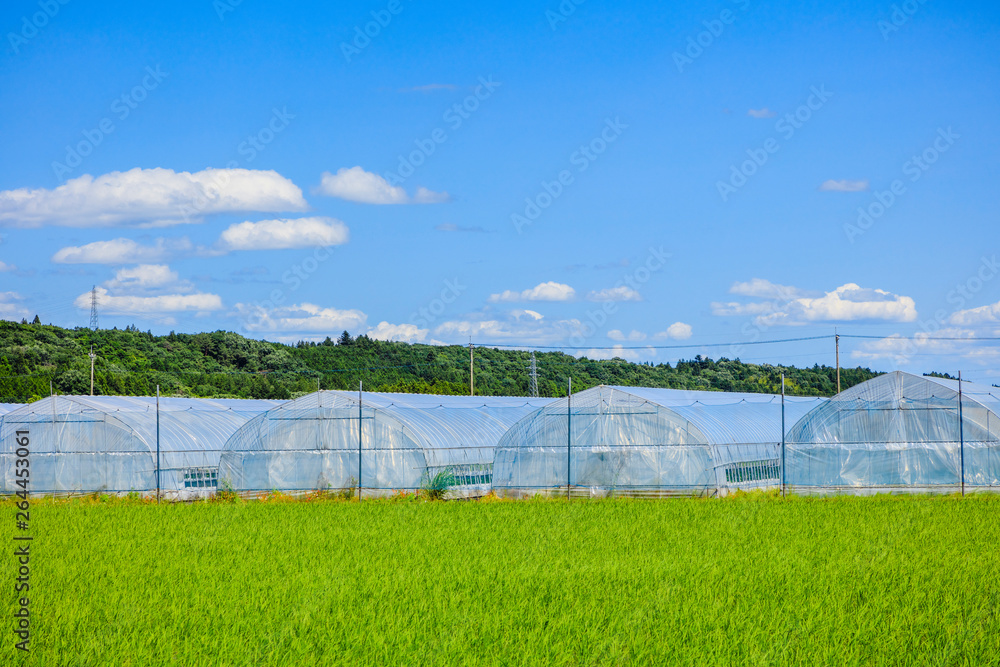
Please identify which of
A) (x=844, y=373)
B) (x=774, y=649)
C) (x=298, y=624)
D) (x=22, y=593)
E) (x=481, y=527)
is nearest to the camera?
(x=774, y=649)

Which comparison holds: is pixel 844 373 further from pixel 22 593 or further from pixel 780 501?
pixel 22 593

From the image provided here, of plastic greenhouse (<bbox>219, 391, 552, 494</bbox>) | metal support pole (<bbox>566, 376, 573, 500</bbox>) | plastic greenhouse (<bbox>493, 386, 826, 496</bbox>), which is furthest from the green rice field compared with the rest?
plastic greenhouse (<bbox>219, 391, 552, 494</bbox>)

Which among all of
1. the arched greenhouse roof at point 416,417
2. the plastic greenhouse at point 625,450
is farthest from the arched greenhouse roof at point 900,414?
the arched greenhouse roof at point 416,417

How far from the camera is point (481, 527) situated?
65.3ft

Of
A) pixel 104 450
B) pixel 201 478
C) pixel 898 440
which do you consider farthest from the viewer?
pixel 201 478

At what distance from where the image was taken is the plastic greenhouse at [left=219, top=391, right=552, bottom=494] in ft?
92.8

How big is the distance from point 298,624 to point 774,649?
17.4 feet

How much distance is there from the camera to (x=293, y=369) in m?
70.9

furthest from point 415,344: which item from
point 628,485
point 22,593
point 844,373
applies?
point 22,593

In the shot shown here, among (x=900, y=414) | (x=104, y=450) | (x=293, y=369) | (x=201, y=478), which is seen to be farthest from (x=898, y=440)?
(x=293, y=369)

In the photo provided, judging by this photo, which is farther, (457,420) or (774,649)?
(457,420)

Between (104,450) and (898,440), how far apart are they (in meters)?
23.8

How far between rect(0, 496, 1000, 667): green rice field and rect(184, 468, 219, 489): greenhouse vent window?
795 centimetres

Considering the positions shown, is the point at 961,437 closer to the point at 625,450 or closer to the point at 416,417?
the point at 625,450
